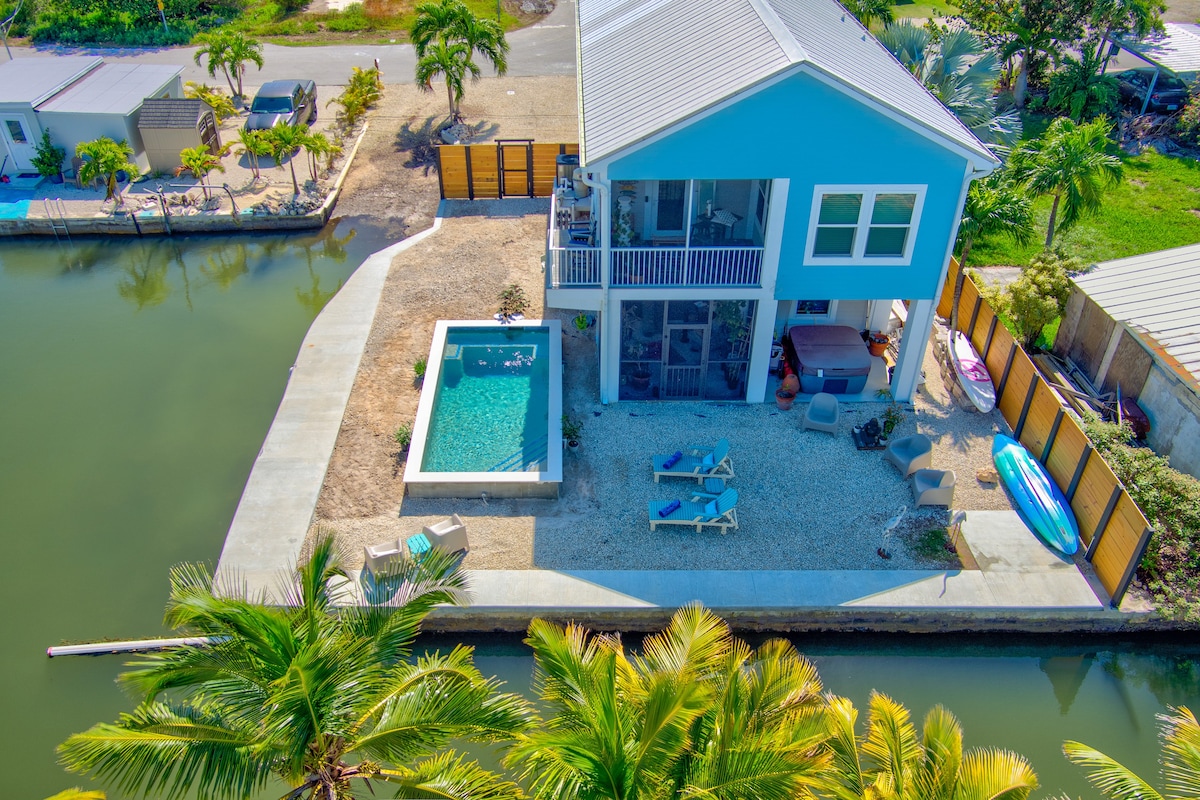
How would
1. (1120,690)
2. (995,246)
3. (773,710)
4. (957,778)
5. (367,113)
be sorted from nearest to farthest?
(957,778), (773,710), (1120,690), (995,246), (367,113)

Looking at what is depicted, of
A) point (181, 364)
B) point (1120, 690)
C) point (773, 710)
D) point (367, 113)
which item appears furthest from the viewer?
point (367, 113)

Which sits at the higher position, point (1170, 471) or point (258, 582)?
point (1170, 471)

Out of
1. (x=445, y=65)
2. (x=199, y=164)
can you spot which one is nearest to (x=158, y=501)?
(x=199, y=164)

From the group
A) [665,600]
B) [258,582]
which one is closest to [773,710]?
[665,600]

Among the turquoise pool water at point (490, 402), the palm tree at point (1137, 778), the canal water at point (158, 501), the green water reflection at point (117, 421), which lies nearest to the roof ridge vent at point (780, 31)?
the turquoise pool water at point (490, 402)

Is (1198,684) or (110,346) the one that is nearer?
(1198,684)

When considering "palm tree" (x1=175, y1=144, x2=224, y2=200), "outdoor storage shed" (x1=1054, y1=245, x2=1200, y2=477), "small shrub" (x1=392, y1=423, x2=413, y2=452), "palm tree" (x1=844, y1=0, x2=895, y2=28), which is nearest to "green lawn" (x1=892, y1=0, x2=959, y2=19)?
"palm tree" (x1=844, y1=0, x2=895, y2=28)

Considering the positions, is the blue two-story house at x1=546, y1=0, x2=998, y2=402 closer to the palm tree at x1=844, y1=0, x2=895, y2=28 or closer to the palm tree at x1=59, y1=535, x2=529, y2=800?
the palm tree at x1=844, y1=0, x2=895, y2=28

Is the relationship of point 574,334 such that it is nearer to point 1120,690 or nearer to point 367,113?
point 1120,690
